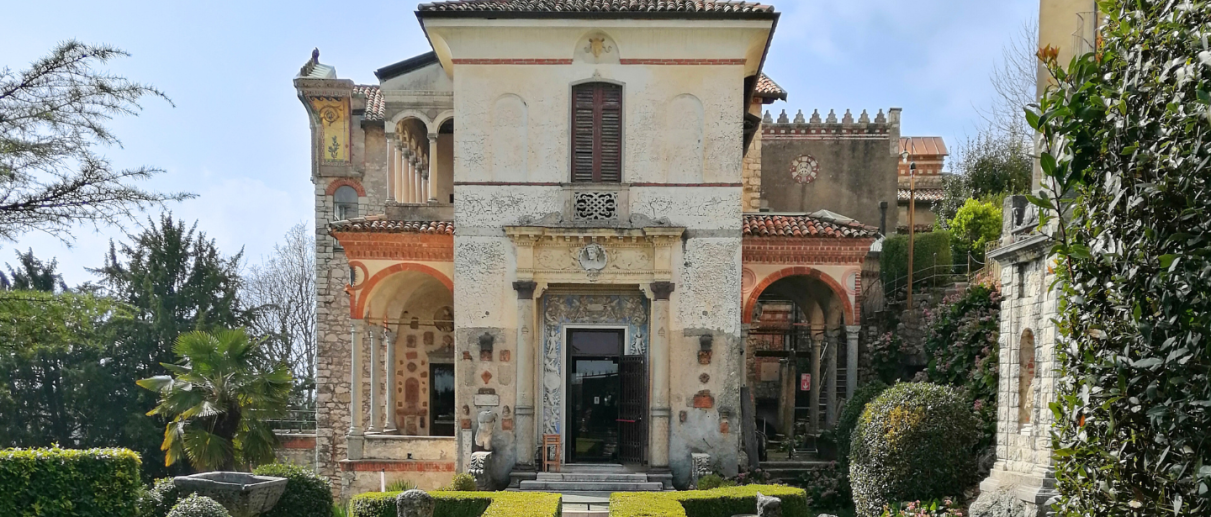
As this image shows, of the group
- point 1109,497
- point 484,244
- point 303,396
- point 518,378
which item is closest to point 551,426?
point 518,378

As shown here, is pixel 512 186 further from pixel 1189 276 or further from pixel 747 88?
pixel 1189 276

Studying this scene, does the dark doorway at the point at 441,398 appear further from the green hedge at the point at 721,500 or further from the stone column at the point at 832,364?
the green hedge at the point at 721,500

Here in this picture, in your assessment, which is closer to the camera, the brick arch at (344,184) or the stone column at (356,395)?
the stone column at (356,395)

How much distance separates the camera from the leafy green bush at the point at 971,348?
15.5 m

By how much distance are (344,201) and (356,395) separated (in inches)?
254

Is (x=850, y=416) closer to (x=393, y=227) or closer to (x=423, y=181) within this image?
(x=393, y=227)

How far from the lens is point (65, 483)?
12.8m

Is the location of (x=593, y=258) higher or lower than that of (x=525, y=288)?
higher

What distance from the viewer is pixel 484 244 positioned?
660 inches

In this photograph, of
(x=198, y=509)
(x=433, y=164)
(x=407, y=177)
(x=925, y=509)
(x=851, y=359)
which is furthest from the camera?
(x=407, y=177)

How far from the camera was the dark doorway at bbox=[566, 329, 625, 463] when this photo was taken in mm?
17406

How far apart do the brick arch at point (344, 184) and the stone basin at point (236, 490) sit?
436 inches

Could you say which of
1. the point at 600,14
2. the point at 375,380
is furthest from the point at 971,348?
the point at 375,380

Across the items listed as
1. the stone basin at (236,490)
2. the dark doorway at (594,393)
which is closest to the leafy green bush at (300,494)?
the stone basin at (236,490)
